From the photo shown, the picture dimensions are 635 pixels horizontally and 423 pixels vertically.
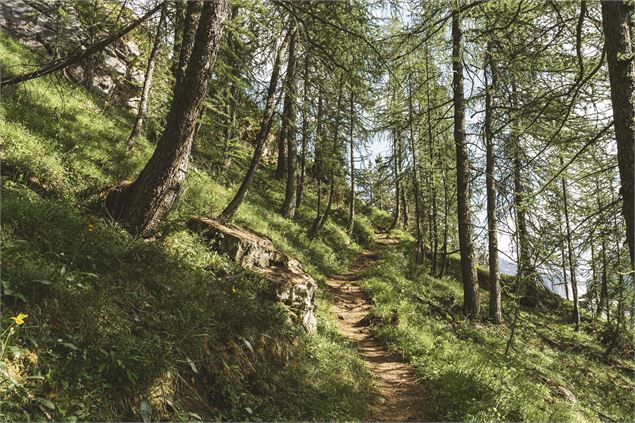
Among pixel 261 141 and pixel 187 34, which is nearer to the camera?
→ pixel 187 34

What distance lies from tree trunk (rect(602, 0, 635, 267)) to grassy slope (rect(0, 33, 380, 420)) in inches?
182

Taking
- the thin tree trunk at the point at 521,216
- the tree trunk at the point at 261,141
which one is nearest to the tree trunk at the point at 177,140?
the tree trunk at the point at 261,141

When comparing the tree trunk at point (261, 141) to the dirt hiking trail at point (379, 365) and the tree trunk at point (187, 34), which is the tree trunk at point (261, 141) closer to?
the tree trunk at point (187, 34)

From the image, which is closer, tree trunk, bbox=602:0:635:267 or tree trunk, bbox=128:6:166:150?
tree trunk, bbox=602:0:635:267

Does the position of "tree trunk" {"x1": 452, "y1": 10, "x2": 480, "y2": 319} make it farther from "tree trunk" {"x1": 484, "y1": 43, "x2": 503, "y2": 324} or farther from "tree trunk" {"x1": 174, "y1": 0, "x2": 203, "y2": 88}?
"tree trunk" {"x1": 174, "y1": 0, "x2": 203, "y2": 88}

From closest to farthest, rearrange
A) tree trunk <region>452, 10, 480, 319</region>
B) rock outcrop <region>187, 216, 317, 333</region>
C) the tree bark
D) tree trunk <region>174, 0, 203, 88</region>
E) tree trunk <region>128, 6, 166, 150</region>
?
rock outcrop <region>187, 216, 317, 333</region> → tree trunk <region>174, 0, 203, 88</region> → the tree bark → tree trunk <region>128, 6, 166, 150</region> → tree trunk <region>452, 10, 480, 319</region>

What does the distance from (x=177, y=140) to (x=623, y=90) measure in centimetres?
622

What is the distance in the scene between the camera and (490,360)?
8977mm

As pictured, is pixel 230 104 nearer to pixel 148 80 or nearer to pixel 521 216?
pixel 148 80

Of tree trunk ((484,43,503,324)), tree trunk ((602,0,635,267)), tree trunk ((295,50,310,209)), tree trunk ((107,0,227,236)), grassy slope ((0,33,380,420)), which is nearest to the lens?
grassy slope ((0,33,380,420))

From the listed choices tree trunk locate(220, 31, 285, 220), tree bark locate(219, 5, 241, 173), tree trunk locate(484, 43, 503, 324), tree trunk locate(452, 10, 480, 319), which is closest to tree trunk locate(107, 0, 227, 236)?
tree bark locate(219, 5, 241, 173)

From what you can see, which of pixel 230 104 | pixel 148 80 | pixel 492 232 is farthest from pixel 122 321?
pixel 230 104

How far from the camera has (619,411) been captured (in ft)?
35.5

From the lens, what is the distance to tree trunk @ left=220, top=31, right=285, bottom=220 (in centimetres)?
1099
